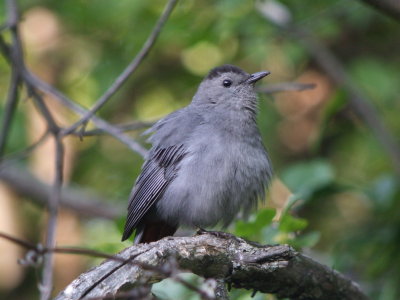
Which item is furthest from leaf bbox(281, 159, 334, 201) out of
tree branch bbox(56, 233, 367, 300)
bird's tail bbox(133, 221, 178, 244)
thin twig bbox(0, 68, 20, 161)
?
thin twig bbox(0, 68, 20, 161)

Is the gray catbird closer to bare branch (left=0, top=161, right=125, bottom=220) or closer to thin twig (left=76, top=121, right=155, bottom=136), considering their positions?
thin twig (left=76, top=121, right=155, bottom=136)

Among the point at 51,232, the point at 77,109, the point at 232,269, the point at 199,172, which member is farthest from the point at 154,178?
the point at 232,269

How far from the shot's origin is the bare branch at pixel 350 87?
6000 mm

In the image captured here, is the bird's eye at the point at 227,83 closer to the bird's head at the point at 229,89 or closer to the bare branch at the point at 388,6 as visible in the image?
the bird's head at the point at 229,89

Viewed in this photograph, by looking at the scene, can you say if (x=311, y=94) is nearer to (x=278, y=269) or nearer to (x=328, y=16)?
(x=328, y=16)

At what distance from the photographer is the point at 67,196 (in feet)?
23.5

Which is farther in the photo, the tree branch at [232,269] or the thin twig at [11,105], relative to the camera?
the thin twig at [11,105]

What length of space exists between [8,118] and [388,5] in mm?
2465

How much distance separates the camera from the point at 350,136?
745 cm

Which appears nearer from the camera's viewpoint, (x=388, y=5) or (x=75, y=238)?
(x=388, y=5)

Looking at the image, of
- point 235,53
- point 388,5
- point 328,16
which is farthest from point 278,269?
point 235,53

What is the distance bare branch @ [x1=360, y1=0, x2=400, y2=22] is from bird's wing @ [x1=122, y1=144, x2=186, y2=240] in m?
1.59

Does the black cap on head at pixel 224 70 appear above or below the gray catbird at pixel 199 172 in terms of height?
above

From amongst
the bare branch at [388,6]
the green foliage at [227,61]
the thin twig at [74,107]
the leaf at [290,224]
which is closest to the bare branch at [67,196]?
the green foliage at [227,61]
